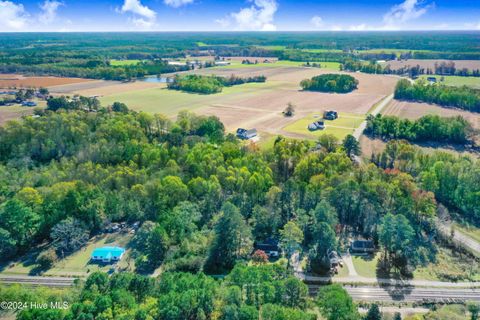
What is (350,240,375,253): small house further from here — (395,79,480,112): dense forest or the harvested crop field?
(395,79,480,112): dense forest

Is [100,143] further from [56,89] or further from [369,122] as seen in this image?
[56,89]

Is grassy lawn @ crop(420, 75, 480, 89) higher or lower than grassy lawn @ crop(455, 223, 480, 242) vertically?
higher

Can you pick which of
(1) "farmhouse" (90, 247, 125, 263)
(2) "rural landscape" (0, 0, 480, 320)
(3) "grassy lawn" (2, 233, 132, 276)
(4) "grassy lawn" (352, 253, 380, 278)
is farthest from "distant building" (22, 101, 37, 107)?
(4) "grassy lawn" (352, 253, 380, 278)

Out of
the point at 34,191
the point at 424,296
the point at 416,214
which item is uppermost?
the point at 34,191

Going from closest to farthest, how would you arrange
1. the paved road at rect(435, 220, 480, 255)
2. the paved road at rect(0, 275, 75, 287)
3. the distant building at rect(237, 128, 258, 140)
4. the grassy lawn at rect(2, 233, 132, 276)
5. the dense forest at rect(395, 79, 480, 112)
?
the paved road at rect(0, 275, 75, 287) < the grassy lawn at rect(2, 233, 132, 276) < the paved road at rect(435, 220, 480, 255) < the distant building at rect(237, 128, 258, 140) < the dense forest at rect(395, 79, 480, 112)

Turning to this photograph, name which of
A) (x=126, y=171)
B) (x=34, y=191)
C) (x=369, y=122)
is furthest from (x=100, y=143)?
(x=369, y=122)

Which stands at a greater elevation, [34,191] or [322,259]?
[34,191]
